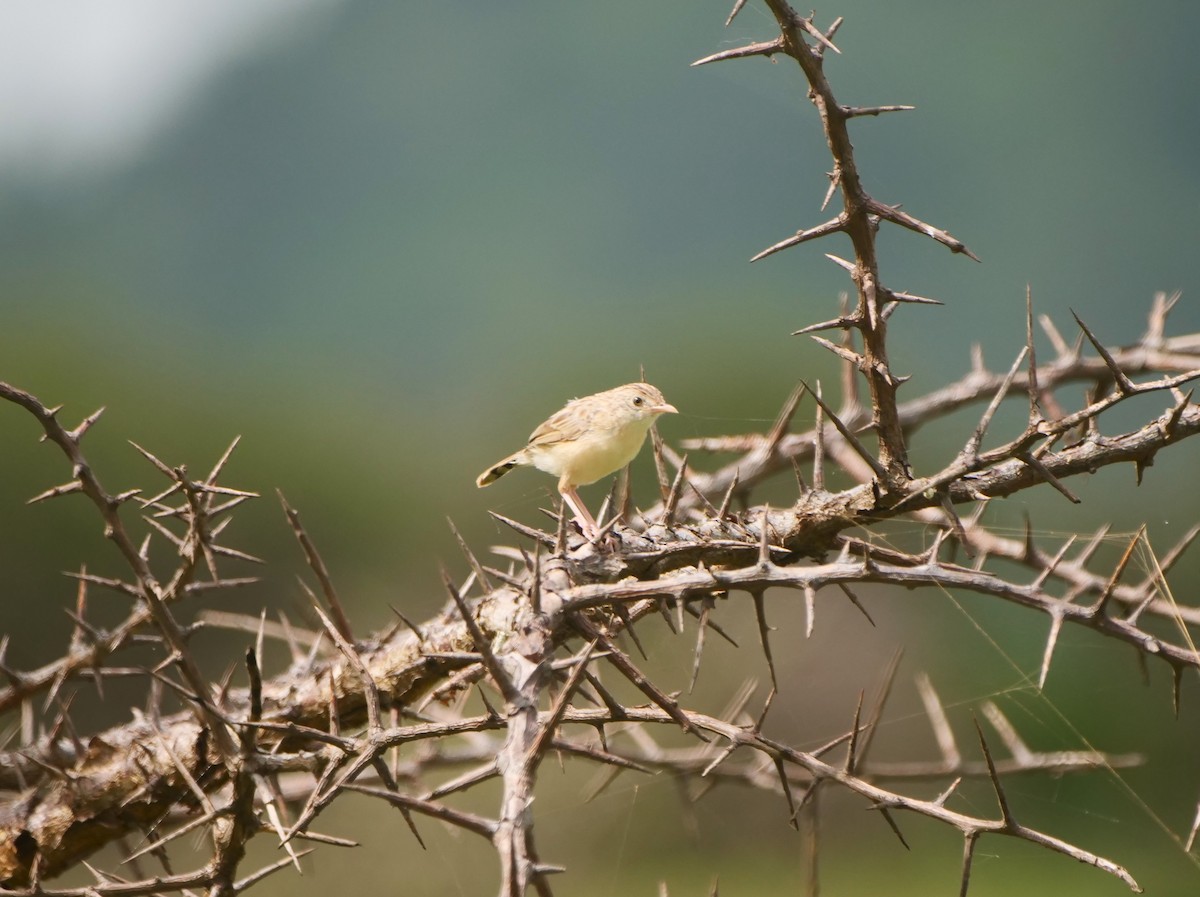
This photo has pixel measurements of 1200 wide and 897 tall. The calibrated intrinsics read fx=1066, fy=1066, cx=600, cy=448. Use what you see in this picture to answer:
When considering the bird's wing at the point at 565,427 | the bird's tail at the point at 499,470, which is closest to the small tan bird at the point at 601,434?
the bird's wing at the point at 565,427

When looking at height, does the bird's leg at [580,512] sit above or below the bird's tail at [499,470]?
above

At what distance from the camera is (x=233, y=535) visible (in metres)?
9.06

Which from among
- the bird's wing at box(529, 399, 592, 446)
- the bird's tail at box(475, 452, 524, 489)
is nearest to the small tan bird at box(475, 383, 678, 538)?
the bird's wing at box(529, 399, 592, 446)

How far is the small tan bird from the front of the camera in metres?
2.26

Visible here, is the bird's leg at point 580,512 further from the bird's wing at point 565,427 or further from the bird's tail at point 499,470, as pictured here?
the bird's tail at point 499,470

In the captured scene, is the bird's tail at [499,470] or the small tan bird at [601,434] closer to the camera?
the small tan bird at [601,434]

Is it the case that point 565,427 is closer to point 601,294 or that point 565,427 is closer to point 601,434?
point 601,434

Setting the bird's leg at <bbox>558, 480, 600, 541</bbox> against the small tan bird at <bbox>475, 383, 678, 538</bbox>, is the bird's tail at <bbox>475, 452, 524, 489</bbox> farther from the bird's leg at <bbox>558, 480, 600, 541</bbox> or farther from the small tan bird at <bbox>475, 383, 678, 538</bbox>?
the bird's leg at <bbox>558, 480, 600, 541</bbox>

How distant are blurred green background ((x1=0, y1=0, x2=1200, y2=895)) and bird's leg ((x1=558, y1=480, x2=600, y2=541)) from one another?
14 cm

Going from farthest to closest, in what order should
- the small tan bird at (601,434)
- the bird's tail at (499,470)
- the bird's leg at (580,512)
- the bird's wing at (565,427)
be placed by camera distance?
1. the bird's tail at (499,470)
2. the bird's wing at (565,427)
3. the small tan bird at (601,434)
4. the bird's leg at (580,512)

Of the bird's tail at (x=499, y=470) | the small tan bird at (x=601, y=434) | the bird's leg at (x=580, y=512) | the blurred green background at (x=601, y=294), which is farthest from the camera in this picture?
the blurred green background at (x=601, y=294)

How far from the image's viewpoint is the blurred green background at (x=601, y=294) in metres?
8.15

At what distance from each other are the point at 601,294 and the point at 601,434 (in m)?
14.7

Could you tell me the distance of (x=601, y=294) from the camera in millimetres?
16750
